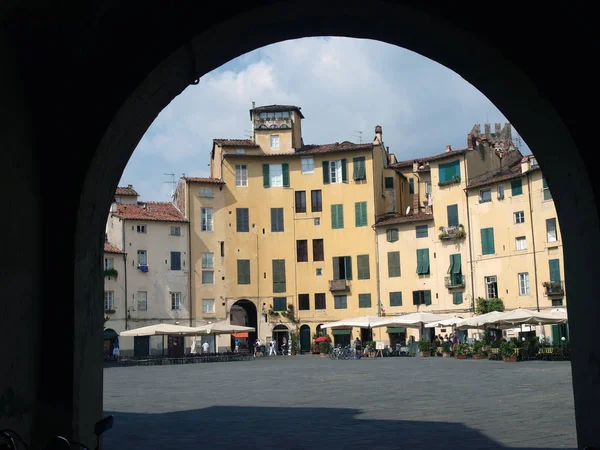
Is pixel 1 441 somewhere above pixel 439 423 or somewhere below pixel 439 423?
above

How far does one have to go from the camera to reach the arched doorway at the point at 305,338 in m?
61.0

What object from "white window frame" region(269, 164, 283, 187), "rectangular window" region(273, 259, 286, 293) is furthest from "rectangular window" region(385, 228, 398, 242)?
"white window frame" region(269, 164, 283, 187)

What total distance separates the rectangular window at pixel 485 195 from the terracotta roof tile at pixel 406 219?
4949mm

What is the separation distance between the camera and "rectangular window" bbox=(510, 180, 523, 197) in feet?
164

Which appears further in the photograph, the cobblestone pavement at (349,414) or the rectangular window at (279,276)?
the rectangular window at (279,276)

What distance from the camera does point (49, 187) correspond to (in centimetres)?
567

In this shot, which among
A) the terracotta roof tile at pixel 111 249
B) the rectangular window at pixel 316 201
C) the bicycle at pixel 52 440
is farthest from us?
the rectangular window at pixel 316 201

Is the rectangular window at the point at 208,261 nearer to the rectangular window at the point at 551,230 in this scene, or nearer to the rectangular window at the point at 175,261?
the rectangular window at the point at 175,261

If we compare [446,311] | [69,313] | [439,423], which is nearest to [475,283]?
[446,311]

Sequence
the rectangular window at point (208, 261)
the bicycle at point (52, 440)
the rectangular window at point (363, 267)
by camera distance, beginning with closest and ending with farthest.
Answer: the bicycle at point (52, 440)
the rectangular window at point (363, 267)
the rectangular window at point (208, 261)

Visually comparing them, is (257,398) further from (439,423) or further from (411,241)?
(411,241)

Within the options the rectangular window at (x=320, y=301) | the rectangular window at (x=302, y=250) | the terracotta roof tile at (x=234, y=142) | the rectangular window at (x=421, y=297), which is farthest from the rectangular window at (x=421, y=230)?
the terracotta roof tile at (x=234, y=142)

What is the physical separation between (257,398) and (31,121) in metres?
14.1

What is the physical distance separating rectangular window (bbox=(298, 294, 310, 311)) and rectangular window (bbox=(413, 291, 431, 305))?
28.7ft
